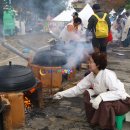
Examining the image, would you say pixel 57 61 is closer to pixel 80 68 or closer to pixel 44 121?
pixel 44 121

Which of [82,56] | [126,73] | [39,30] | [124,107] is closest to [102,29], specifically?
[82,56]

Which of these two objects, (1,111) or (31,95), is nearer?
(1,111)

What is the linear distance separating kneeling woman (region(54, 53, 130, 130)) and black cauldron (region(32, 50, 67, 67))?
1.86 meters

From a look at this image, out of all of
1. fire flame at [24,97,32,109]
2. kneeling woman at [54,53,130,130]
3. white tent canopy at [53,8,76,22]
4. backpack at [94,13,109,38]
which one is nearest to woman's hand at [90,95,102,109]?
kneeling woman at [54,53,130,130]

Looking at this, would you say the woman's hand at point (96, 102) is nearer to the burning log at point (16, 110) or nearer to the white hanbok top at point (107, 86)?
the white hanbok top at point (107, 86)

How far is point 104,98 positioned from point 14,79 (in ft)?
5.62

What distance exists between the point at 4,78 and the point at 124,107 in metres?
2.26

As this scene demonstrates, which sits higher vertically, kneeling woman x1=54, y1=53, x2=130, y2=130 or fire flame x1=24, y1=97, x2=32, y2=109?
kneeling woman x1=54, y1=53, x2=130, y2=130

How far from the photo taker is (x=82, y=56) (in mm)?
9773

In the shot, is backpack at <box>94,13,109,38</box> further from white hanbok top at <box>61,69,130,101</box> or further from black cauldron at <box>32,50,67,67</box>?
white hanbok top at <box>61,69,130,101</box>

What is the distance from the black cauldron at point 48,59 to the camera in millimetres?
6988

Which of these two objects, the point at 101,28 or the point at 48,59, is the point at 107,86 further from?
the point at 101,28

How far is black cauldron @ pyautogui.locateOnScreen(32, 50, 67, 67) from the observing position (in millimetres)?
6988

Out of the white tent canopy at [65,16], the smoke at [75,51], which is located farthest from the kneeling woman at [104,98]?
the white tent canopy at [65,16]
